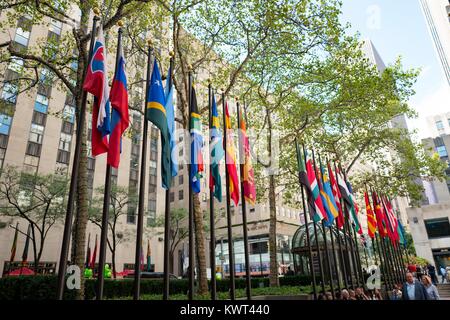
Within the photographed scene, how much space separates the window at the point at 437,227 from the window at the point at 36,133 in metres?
55.7

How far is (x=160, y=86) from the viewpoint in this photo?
29.2ft

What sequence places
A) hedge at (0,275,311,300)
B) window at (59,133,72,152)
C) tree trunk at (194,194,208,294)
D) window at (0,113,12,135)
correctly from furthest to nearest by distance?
window at (59,133,72,152), window at (0,113,12,135), tree trunk at (194,194,208,294), hedge at (0,275,311,300)

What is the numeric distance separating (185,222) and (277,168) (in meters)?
25.7

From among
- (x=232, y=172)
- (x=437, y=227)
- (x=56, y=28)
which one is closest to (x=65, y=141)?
(x=56, y=28)

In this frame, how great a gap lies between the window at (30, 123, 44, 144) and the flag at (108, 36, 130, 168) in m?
34.3

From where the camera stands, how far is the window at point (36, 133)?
36.7 meters

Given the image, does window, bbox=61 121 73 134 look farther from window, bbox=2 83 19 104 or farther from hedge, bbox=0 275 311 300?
hedge, bbox=0 275 311 300

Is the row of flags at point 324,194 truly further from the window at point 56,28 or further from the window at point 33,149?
the window at point 56,28

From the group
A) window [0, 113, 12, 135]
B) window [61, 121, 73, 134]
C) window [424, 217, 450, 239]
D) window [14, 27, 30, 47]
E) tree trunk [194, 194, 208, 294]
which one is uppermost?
window [14, 27, 30, 47]

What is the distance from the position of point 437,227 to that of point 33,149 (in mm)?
56898

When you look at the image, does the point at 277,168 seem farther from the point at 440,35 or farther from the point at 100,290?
the point at 440,35

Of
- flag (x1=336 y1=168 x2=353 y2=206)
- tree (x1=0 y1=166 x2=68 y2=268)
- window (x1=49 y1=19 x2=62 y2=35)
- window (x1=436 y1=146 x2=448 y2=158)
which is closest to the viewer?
flag (x1=336 y1=168 x2=353 y2=206)

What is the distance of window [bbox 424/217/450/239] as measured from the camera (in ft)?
152

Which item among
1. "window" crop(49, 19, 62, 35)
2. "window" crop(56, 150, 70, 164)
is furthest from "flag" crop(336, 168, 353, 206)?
"window" crop(49, 19, 62, 35)
